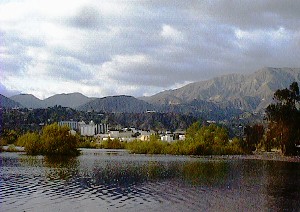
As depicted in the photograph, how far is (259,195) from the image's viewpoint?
156 feet

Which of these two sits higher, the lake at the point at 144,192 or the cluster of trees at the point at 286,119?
the cluster of trees at the point at 286,119

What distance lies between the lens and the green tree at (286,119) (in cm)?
12862

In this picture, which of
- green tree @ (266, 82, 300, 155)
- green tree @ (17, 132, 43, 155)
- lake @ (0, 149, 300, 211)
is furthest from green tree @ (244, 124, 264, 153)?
lake @ (0, 149, 300, 211)

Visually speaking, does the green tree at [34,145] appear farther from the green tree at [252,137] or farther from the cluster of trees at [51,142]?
the green tree at [252,137]

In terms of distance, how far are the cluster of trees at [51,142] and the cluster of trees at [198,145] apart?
124 feet

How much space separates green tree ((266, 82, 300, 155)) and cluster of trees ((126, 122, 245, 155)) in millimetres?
24153

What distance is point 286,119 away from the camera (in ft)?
424

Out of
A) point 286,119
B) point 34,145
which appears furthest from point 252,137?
point 34,145

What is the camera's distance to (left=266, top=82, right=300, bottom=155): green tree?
422ft

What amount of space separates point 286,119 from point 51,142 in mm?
67696

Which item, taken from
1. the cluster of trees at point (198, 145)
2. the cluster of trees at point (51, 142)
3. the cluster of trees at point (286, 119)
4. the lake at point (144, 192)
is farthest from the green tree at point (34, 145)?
the cluster of trees at point (286, 119)

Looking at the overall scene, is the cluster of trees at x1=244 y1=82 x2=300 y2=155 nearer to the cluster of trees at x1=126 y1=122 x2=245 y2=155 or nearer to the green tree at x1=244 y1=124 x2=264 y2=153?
the cluster of trees at x1=126 y1=122 x2=245 y2=155

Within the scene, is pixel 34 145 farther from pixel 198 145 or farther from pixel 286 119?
pixel 286 119

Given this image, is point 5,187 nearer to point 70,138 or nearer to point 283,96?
point 70,138
